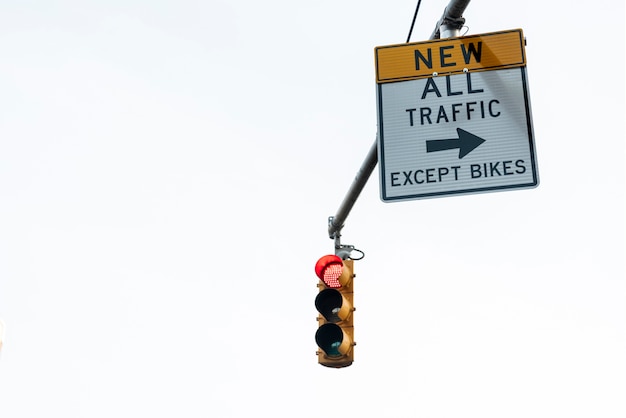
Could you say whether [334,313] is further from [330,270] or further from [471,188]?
[471,188]

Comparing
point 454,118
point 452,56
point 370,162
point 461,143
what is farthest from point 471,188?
point 370,162

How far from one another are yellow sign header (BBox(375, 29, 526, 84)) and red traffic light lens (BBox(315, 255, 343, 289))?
280cm

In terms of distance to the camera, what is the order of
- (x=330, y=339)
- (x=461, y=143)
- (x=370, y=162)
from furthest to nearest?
(x=330, y=339) → (x=370, y=162) → (x=461, y=143)

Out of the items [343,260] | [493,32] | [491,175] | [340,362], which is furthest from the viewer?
[343,260]

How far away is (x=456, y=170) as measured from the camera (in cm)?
646

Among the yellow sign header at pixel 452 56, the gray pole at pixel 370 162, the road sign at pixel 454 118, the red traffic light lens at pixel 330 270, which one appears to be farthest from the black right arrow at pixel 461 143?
the red traffic light lens at pixel 330 270

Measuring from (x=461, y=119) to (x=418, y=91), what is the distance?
0.39 m

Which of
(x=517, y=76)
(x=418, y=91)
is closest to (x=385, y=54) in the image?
(x=418, y=91)

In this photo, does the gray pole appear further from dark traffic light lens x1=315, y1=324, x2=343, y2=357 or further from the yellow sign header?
dark traffic light lens x1=315, y1=324, x2=343, y2=357

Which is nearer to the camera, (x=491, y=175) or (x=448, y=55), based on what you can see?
(x=491, y=175)

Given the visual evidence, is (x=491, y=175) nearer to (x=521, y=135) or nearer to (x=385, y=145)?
(x=521, y=135)

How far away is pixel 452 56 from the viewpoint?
684cm

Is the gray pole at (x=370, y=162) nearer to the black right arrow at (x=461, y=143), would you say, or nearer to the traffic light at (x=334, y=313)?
the traffic light at (x=334, y=313)

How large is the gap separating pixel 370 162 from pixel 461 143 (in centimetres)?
140
